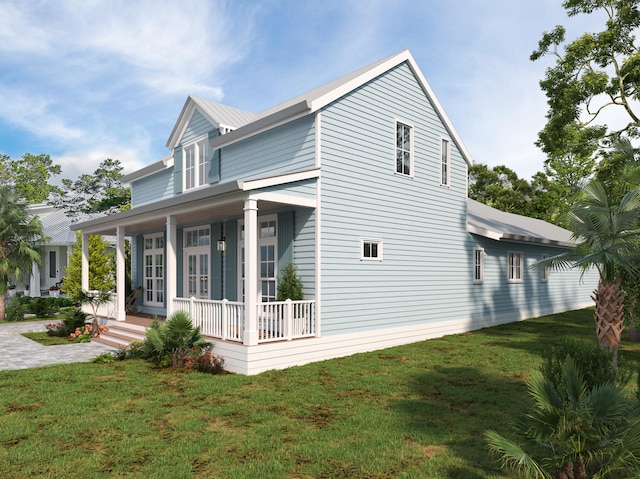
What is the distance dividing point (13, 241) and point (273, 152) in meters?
14.4

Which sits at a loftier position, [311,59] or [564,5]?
[564,5]

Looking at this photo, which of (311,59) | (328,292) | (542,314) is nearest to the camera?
(328,292)

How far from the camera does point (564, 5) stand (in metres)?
18.4

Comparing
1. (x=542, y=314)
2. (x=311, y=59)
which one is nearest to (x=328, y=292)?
(x=311, y=59)

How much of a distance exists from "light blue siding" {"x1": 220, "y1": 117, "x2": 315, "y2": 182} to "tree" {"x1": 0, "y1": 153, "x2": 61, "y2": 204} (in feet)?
129

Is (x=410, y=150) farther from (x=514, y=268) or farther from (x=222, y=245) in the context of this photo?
(x=514, y=268)

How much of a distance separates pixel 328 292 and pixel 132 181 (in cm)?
1336

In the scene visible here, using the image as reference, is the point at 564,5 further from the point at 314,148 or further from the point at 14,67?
the point at 14,67

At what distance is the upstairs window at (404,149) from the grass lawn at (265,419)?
18.9 feet

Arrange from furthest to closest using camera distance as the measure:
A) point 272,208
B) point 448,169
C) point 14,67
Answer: point 14,67 < point 448,169 < point 272,208

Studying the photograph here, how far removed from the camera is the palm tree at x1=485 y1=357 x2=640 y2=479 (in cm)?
355

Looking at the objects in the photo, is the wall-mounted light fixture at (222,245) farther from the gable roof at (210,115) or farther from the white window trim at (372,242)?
the white window trim at (372,242)

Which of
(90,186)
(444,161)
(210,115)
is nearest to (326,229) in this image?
(444,161)

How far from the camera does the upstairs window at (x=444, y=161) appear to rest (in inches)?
603
